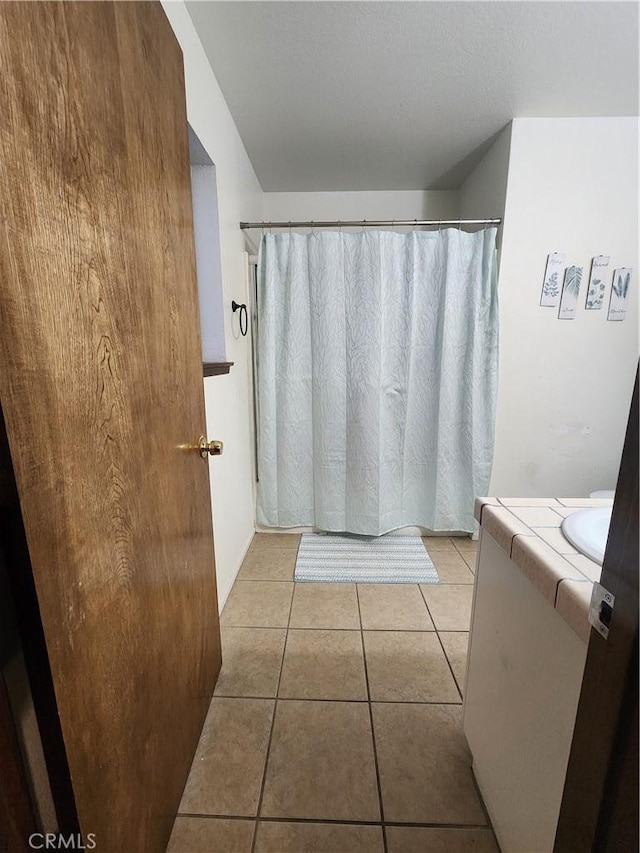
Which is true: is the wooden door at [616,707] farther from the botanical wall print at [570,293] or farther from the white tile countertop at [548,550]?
the botanical wall print at [570,293]

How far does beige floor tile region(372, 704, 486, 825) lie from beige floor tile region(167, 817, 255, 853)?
0.37 metres

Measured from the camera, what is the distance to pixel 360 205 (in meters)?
2.62

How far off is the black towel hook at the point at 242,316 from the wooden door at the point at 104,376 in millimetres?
830

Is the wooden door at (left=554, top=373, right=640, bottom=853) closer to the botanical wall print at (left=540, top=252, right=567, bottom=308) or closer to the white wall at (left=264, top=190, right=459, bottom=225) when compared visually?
the botanical wall print at (left=540, top=252, right=567, bottom=308)

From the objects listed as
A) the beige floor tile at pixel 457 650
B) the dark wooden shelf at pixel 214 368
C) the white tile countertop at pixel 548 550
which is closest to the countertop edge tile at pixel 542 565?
the white tile countertop at pixel 548 550

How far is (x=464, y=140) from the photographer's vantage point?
6.52 feet

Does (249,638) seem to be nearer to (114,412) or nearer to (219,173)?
(114,412)

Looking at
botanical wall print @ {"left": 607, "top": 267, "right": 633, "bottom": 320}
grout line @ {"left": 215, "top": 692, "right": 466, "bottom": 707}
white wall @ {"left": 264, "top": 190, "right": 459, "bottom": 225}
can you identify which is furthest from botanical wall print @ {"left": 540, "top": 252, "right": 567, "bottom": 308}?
grout line @ {"left": 215, "top": 692, "right": 466, "bottom": 707}

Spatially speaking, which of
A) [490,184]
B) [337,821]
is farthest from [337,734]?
[490,184]

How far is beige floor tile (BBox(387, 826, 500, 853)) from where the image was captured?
2.83ft

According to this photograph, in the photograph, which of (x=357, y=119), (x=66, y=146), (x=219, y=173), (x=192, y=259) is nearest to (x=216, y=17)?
(x=219, y=173)

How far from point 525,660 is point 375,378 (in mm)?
1545

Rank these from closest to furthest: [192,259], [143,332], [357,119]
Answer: [143,332] < [192,259] < [357,119]

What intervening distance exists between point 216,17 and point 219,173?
1.53ft
